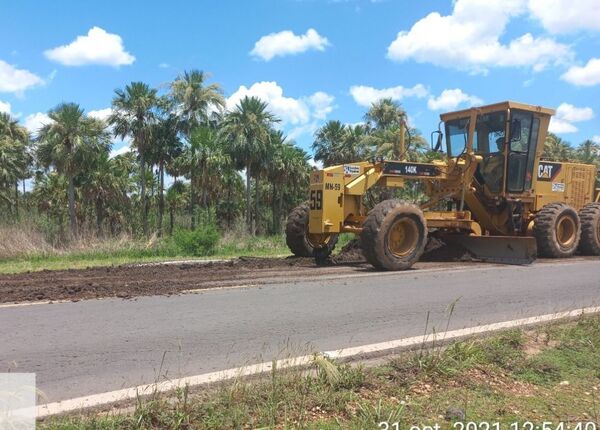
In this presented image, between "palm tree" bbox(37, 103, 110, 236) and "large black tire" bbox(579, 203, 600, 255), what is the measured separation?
22.1 metres

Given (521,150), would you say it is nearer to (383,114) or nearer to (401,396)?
(401,396)

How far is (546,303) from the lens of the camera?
837cm

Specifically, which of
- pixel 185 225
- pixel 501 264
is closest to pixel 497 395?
pixel 501 264

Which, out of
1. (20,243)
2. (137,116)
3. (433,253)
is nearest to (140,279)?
(433,253)

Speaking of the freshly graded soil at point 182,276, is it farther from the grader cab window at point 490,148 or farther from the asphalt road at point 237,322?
the grader cab window at point 490,148

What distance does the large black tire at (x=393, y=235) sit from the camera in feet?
37.1

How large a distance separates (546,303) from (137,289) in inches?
253

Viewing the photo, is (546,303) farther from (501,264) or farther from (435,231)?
(435,231)

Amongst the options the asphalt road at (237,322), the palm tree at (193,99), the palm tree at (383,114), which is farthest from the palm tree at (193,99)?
the asphalt road at (237,322)

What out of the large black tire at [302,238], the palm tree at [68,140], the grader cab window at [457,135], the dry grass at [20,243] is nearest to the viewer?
the large black tire at [302,238]

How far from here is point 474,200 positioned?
14.8 m

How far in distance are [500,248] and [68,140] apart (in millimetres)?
21989

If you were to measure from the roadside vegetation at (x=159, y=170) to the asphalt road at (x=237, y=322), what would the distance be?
389 inches

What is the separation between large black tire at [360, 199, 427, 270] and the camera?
1130cm
